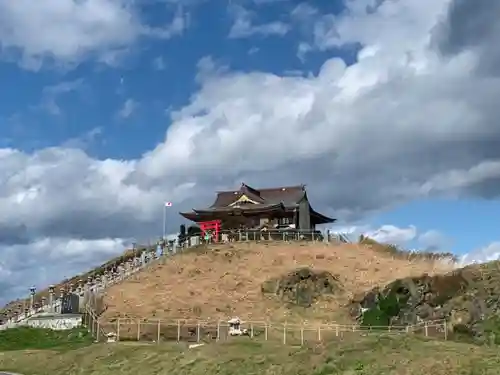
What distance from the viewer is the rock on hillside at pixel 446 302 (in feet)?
107

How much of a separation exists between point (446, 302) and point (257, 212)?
135 feet

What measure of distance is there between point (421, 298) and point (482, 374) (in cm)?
2356

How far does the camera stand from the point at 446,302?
127 feet

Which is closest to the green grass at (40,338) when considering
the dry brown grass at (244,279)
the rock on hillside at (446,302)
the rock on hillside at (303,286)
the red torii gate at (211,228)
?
the dry brown grass at (244,279)

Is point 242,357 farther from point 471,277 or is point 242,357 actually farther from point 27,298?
point 27,298

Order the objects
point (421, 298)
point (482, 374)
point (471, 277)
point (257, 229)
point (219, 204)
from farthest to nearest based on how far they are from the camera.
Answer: point (219, 204) < point (257, 229) < point (421, 298) < point (471, 277) < point (482, 374)

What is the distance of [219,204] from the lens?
83312mm

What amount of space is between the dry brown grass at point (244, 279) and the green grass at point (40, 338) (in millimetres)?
3141

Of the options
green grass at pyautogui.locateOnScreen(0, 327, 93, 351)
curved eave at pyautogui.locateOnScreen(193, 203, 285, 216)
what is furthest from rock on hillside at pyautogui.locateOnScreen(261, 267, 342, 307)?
curved eave at pyautogui.locateOnScreen(193, 203, 285, 216)

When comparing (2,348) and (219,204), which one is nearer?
(2,348)

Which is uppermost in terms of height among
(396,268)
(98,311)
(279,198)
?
(279,198)

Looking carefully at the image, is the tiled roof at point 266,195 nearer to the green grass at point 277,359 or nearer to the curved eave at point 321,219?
the curved eave at point 321,219

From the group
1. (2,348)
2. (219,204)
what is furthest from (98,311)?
(219,204)

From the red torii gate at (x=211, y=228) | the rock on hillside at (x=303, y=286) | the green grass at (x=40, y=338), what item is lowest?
the green grass at (x=40, y=338)
